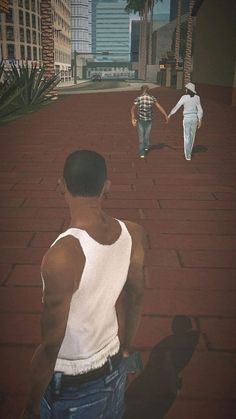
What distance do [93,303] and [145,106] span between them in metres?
6.59

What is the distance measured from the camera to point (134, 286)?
1.68 metres

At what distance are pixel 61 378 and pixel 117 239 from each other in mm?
557

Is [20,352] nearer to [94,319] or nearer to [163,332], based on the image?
[163,332]

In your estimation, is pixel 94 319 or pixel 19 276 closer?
pixel 94 319

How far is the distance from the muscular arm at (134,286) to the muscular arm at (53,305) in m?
0.29

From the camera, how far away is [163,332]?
2.81 meters

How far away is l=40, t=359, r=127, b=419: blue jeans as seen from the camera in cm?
145

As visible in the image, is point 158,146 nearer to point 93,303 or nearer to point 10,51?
point 93,303

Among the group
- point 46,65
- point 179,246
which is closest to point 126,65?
point 46,65

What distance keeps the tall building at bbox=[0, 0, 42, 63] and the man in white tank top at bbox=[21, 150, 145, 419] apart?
64.9 metres

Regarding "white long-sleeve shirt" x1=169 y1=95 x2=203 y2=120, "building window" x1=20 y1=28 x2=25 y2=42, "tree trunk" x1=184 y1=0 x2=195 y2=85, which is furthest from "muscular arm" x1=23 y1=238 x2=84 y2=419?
"building window" x1=20 y1=28 x2=25 y2=42

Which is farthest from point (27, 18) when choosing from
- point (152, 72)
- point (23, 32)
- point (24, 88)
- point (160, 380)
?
point (160, 380)

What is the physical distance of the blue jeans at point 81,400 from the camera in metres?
1.45

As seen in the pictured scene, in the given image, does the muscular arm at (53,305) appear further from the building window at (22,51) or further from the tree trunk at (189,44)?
the building window at (22,51)
